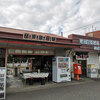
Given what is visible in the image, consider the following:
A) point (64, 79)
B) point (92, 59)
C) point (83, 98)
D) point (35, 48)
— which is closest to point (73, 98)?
point (83, 98)

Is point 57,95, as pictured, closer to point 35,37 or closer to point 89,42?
point 35,37

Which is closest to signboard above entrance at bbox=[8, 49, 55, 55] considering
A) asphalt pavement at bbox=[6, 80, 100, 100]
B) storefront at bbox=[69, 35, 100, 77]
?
asphalt pavement at bbox=[6, 80, 100, 100]

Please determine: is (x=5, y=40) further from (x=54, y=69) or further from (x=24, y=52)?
(x=54, y=69)

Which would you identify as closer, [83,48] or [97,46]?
[83,48]

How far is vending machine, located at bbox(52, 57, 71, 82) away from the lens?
9336 millimetres

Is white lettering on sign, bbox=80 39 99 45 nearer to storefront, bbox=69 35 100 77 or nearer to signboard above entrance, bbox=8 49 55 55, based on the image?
storefront, bbox=69 35 100 77

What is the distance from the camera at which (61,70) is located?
31.2ft

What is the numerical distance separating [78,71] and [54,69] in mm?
2536

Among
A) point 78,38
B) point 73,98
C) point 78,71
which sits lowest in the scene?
point 73,98

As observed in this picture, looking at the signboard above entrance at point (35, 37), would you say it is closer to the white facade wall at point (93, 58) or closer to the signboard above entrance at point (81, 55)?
the signboard above entrance at point (81, 55)

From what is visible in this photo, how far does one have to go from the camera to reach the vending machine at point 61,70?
9.34m

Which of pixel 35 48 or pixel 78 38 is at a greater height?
pixel 78 38

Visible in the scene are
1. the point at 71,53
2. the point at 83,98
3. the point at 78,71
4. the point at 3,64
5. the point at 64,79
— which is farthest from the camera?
the point at 71,53

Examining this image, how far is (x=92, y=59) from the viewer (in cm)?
1366
